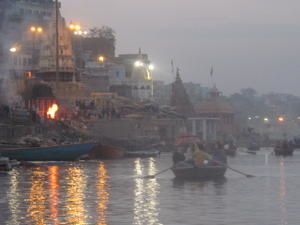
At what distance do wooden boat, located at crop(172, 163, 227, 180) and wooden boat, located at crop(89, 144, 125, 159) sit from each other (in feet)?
101

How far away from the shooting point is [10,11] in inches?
4776

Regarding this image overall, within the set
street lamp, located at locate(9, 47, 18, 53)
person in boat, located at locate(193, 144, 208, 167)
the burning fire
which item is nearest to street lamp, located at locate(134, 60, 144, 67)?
street lamp, located at locate(9, 47, 18, 53)

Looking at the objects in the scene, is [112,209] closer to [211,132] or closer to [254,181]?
[254,181]

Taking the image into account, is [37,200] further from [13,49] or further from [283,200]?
[13,49]

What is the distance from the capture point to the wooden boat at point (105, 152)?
79469 mm

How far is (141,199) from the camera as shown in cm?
3862

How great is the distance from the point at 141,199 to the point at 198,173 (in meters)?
9.15

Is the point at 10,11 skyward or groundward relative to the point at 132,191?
skyward

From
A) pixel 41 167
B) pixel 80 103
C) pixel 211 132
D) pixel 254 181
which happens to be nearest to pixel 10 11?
pixel 80 103

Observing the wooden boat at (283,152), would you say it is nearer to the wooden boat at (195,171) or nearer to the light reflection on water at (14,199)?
the light reflection on water at (14,199)

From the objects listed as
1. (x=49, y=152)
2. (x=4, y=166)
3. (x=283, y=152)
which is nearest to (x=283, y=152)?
(x=283, y=152)

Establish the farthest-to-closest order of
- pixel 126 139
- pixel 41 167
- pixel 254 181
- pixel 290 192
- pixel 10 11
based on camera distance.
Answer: pixel 10 11, pixel 126 139, pixel 41 167, pixel 254 181, pixel 290 192

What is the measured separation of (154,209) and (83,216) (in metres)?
3.34

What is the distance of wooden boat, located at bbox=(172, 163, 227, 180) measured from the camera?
155 feet
